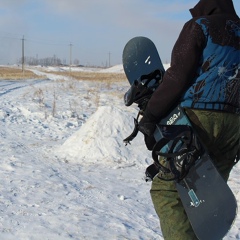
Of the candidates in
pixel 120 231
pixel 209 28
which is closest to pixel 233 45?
pixel 209 28

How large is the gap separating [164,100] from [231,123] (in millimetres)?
410

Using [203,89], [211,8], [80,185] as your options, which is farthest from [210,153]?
[80,185]

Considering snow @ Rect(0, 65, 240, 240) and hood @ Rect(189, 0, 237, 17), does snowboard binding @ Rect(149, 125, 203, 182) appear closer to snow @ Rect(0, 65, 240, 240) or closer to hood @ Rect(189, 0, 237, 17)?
hood @ Rect(189, 0, 237, 17)

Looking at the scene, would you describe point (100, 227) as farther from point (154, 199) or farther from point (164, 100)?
point (164, 100)

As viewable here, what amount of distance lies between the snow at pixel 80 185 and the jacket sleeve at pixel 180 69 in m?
1.75

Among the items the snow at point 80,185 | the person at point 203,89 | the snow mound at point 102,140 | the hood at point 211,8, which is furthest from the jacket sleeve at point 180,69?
the snow mound at point 102,140

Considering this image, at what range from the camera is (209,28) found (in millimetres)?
2018

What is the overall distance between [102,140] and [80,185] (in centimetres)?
150

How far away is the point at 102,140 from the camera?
6305 mm

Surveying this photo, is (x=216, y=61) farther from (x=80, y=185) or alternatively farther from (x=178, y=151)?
(x=80, y=185)

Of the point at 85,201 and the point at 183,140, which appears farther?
the point at 85,201

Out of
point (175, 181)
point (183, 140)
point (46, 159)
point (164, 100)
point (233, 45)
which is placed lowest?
point (46, 159)

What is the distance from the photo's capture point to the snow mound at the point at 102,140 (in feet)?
20.0

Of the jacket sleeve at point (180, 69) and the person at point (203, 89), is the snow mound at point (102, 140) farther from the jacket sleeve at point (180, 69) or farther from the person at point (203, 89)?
the jacket sleeve at point (180, 69)
